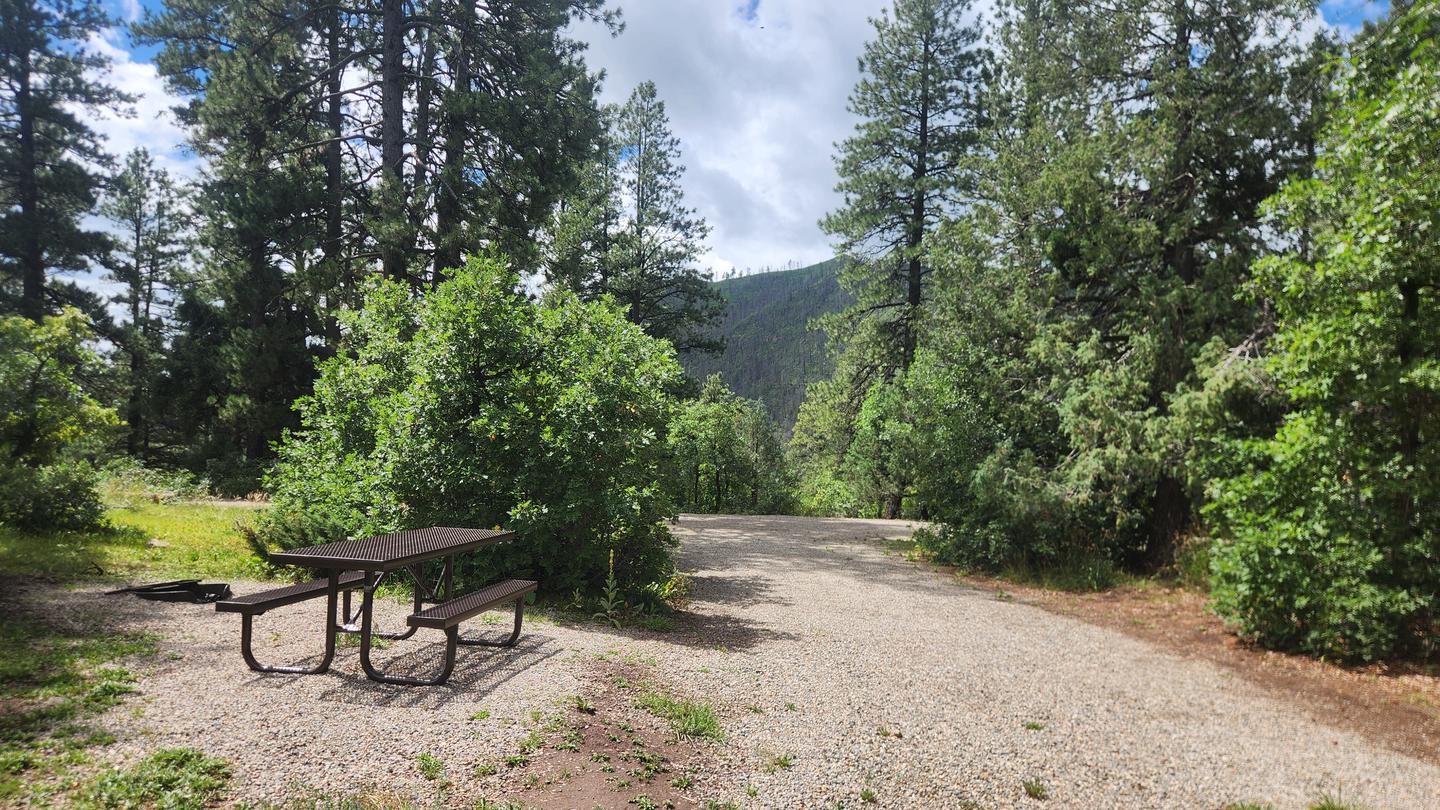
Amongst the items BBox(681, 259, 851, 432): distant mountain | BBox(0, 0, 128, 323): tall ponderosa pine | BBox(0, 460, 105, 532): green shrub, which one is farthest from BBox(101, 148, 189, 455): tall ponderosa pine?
BBox(681, 259, 851, 432): distant mountain

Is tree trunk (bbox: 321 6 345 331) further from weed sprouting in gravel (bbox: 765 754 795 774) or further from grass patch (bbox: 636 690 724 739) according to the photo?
weed sprouting in gravel (bbox: 765 754 795 774)

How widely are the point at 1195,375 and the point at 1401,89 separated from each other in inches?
145

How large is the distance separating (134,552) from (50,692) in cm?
519

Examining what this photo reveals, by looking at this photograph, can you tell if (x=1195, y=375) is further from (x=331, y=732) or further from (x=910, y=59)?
(x=910, y=59)

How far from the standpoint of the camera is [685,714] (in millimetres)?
3920

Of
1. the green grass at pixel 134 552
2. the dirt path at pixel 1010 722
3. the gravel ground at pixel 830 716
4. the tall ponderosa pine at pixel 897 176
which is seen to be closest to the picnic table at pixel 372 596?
the gravel ground at pixel 830 716

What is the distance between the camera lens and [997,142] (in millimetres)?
11469

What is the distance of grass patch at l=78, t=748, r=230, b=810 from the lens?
2.52m

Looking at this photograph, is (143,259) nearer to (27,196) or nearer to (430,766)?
(27,196)

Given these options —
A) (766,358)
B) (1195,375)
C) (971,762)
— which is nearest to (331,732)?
(971,762)

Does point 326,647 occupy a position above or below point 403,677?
above

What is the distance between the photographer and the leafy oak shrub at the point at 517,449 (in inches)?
253

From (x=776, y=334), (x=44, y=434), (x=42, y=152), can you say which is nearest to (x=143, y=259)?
(x=42, y=152)

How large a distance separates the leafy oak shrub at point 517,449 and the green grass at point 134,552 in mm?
757
